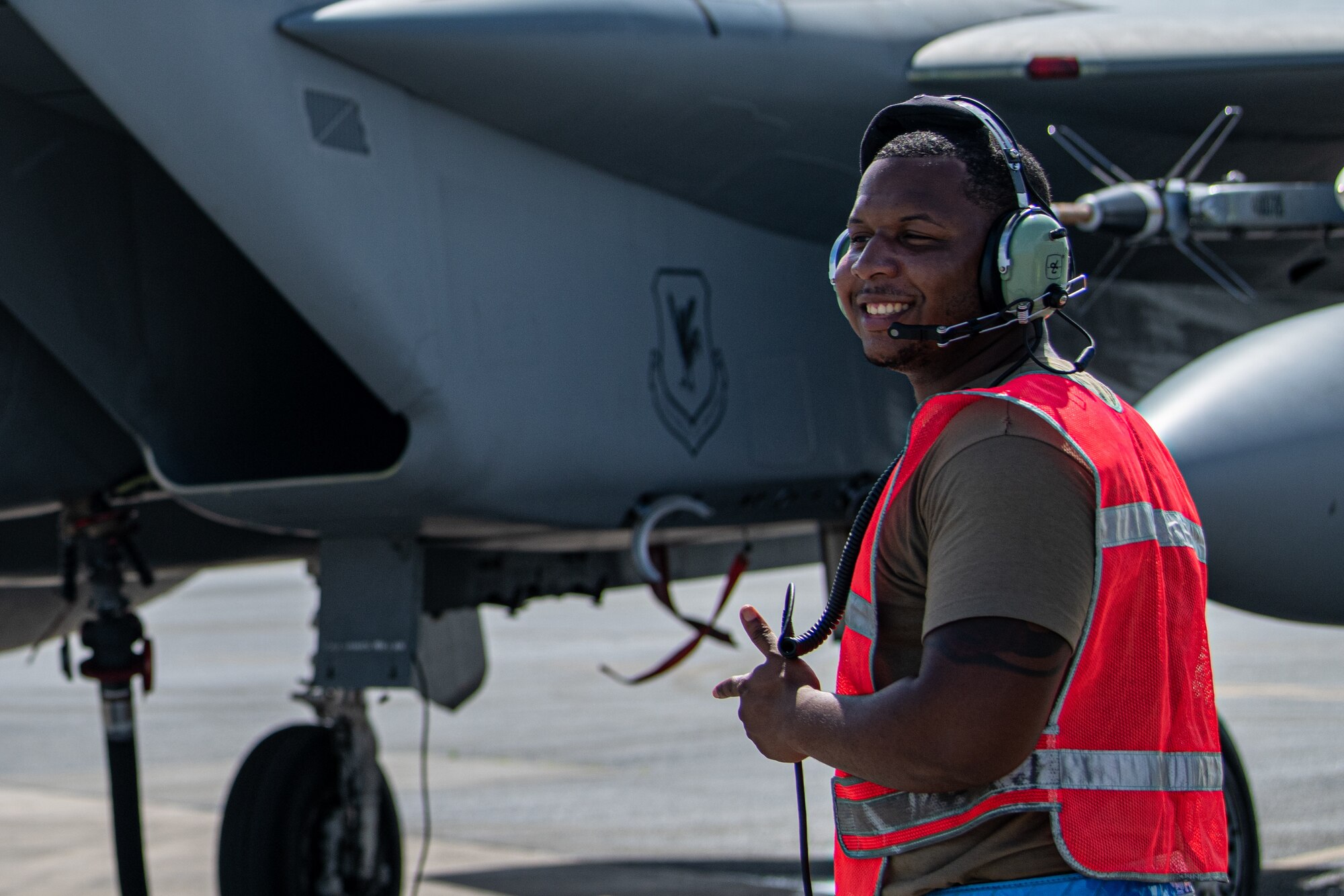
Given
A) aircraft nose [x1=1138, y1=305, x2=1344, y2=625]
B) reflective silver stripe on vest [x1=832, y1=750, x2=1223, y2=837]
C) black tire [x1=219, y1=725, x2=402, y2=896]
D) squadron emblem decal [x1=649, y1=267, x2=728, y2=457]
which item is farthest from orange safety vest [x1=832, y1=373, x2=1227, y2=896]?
black tire [x1=219, y1=725, x2=402, y2=896]

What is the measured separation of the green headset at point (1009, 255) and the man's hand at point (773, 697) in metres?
0.38

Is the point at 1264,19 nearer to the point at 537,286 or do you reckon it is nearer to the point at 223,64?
the point at 537,286

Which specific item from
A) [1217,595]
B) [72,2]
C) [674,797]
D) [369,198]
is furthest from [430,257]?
[674,797]

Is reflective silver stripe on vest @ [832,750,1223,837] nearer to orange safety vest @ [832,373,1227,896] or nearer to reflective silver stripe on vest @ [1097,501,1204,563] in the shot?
orange safety vest @ [832,373,1227,896]

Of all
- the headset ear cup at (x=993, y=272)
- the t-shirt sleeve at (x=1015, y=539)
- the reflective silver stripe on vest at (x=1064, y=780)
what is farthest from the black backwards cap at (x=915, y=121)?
the reflective silver stripe on vest at (x=1064, y=780)

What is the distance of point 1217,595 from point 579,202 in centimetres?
226

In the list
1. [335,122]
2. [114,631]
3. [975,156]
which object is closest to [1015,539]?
[975,156]

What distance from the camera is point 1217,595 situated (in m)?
4.19

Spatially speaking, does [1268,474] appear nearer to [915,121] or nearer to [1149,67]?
[1149,67]

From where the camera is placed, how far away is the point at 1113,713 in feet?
5.56

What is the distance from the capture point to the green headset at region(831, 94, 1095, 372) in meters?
1.83

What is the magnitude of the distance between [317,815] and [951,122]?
14.5 feet

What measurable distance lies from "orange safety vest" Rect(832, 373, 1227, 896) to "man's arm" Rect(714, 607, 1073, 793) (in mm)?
53

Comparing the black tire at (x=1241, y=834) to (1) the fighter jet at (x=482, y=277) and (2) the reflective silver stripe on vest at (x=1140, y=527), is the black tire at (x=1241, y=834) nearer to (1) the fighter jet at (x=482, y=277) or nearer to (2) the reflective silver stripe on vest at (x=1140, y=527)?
(1) the fighter jet at (x=482, y=277)
